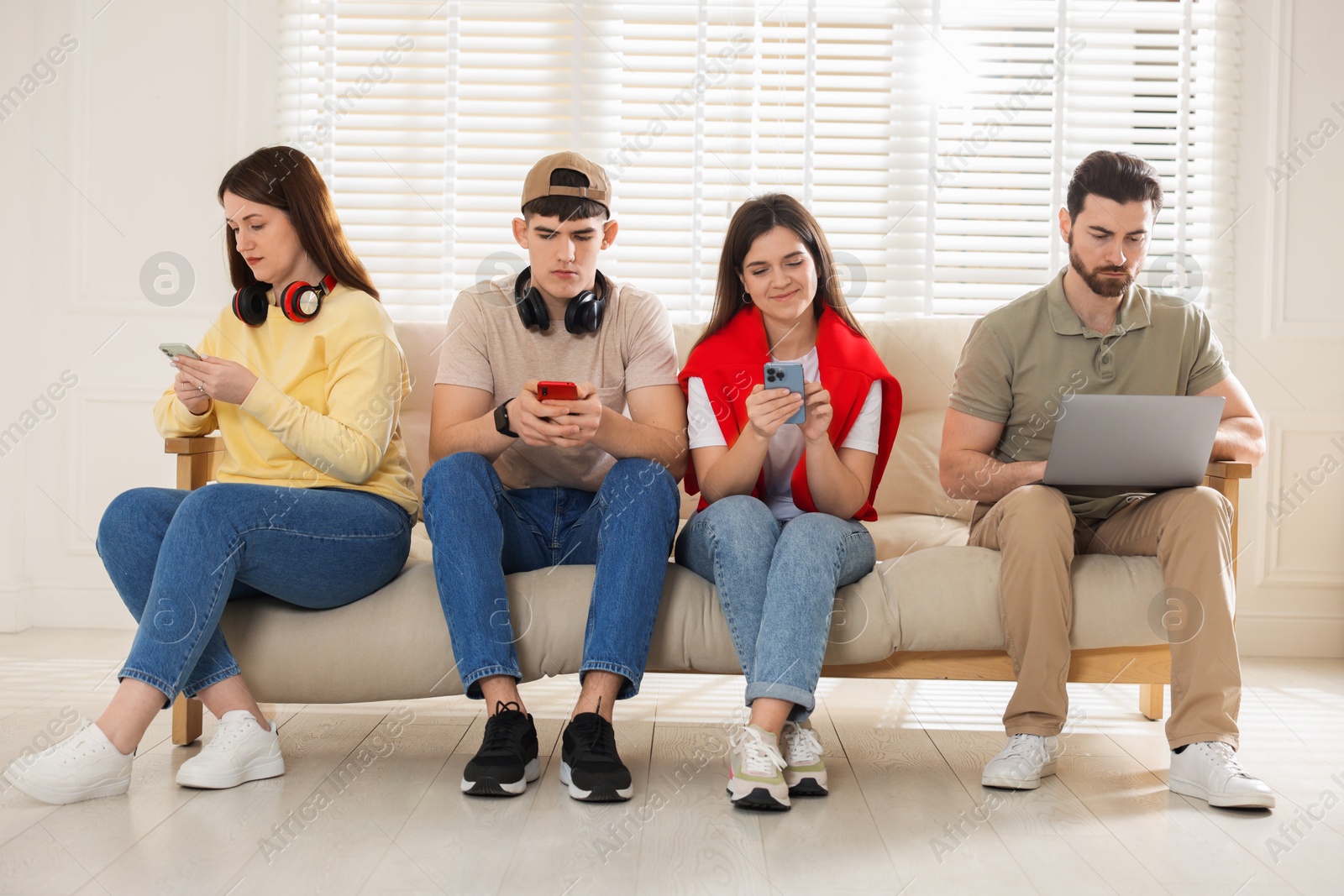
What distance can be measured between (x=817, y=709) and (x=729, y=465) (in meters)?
0.78

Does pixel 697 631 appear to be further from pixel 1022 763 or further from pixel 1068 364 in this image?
pixel 1068 364

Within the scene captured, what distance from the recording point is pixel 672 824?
1532mm

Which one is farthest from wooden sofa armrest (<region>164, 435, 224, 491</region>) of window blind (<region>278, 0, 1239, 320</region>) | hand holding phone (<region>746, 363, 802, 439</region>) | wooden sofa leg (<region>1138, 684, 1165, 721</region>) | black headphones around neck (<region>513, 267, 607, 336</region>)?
wooden sofa leg (<region>1138, 684, 1165, 721</region>)

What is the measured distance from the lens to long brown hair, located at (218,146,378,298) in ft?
5.79

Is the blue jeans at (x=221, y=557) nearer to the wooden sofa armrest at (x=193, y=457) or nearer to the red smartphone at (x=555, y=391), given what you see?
the wooden sofa armrest at (x=193, y=457)

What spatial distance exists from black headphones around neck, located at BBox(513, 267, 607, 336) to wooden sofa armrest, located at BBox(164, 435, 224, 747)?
61cm

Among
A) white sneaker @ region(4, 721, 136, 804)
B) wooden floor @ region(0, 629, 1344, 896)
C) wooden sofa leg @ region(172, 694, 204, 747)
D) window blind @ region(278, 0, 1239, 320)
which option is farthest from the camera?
window blind @ region(278, 0, 1239, 320)

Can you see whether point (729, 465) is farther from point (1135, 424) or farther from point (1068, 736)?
point (1068, 736)

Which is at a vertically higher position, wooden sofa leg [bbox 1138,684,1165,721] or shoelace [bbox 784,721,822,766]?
shoelace [bbox 784,721,822,766]

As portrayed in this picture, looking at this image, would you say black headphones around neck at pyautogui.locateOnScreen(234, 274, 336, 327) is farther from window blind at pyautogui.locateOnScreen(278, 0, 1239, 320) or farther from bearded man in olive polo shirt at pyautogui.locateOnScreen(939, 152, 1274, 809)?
window blind at pyautogui.locateOnScreen(278, 0, 1239, 320)

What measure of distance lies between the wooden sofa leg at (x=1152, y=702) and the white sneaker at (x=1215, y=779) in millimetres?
538

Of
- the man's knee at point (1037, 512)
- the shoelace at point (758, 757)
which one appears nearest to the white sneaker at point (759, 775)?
the shoelace at point (758, 757)

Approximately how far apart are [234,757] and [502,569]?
498mm

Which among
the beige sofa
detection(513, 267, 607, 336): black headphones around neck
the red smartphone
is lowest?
the beige sofa
